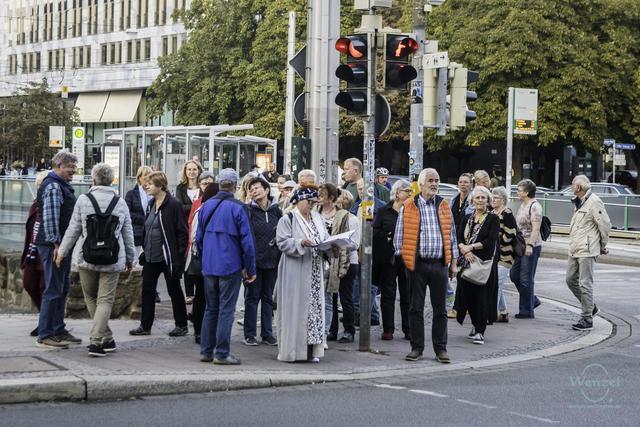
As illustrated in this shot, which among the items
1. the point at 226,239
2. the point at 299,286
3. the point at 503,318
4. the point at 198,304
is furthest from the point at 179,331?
the point at 503,318

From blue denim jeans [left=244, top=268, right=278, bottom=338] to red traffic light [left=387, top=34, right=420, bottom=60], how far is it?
8.53 ft

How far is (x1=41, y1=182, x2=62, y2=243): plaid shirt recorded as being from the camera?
34.6 ft

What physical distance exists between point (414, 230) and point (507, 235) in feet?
10.6

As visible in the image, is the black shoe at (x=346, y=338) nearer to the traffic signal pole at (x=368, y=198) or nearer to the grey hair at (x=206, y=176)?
the traffic signal pole at (x=368, y=198)

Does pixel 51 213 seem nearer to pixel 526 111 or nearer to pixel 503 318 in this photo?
pixel 503 318

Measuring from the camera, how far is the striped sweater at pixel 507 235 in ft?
45.7

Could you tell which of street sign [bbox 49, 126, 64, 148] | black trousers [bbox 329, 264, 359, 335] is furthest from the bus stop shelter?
black trousers [bbox 329, 264, 359, 335]

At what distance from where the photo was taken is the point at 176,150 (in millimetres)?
34625

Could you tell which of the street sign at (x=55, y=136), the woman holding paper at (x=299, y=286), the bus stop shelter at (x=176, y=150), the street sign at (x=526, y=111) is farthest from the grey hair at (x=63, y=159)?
the street sign at (x=55, y=136)

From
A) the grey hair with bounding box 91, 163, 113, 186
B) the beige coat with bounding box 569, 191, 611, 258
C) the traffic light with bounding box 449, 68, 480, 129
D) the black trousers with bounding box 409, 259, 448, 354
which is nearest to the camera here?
the grey hair with bounding box 91, 163, 113, 186

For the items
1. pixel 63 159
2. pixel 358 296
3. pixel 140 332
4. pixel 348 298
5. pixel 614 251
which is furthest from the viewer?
pixel 614 251

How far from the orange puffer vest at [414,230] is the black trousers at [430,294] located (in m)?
0.09

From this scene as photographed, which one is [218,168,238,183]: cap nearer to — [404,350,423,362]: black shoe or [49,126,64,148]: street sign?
[404,350,423,362]: black shoe

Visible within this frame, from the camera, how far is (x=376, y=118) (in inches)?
462
